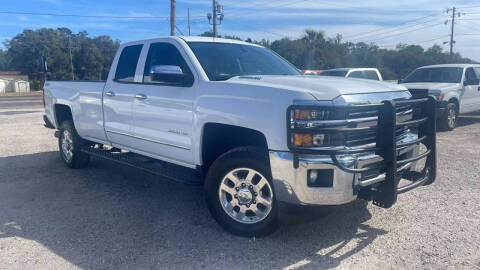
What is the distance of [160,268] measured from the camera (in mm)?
3402

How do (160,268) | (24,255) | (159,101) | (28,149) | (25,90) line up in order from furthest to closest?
(25,90)
(28,149)
(159,101)
(24,255)
(160,268)

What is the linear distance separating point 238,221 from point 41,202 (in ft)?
9.03

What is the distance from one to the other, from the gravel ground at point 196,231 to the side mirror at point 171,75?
4.99ft

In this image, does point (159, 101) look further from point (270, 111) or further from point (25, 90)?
point (25, 90)

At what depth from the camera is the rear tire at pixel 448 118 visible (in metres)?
10.7

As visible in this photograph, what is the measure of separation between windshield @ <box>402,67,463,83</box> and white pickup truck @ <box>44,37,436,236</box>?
7.95 m

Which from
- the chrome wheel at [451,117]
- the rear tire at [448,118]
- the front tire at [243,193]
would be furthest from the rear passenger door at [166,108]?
the chrome wheel at [451,117]

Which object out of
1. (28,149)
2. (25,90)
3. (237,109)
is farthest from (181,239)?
(25,90)

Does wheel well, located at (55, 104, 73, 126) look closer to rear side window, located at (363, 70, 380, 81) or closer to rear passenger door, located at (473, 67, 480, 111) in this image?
rear passenger door, located at (473, 67, 480, 111)

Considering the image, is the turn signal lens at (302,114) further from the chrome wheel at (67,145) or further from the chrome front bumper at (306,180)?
the chrome wheel at (67,145)

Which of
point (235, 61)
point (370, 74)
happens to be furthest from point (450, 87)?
point (235, 61)

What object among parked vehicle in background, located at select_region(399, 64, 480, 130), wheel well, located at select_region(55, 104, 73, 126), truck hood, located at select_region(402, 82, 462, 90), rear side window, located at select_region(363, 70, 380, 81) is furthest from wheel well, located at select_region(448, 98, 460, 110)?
wheel well, located at select_region(55, 104, 73, 126)

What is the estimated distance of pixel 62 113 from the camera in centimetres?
726

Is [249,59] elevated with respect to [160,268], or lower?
elevated
